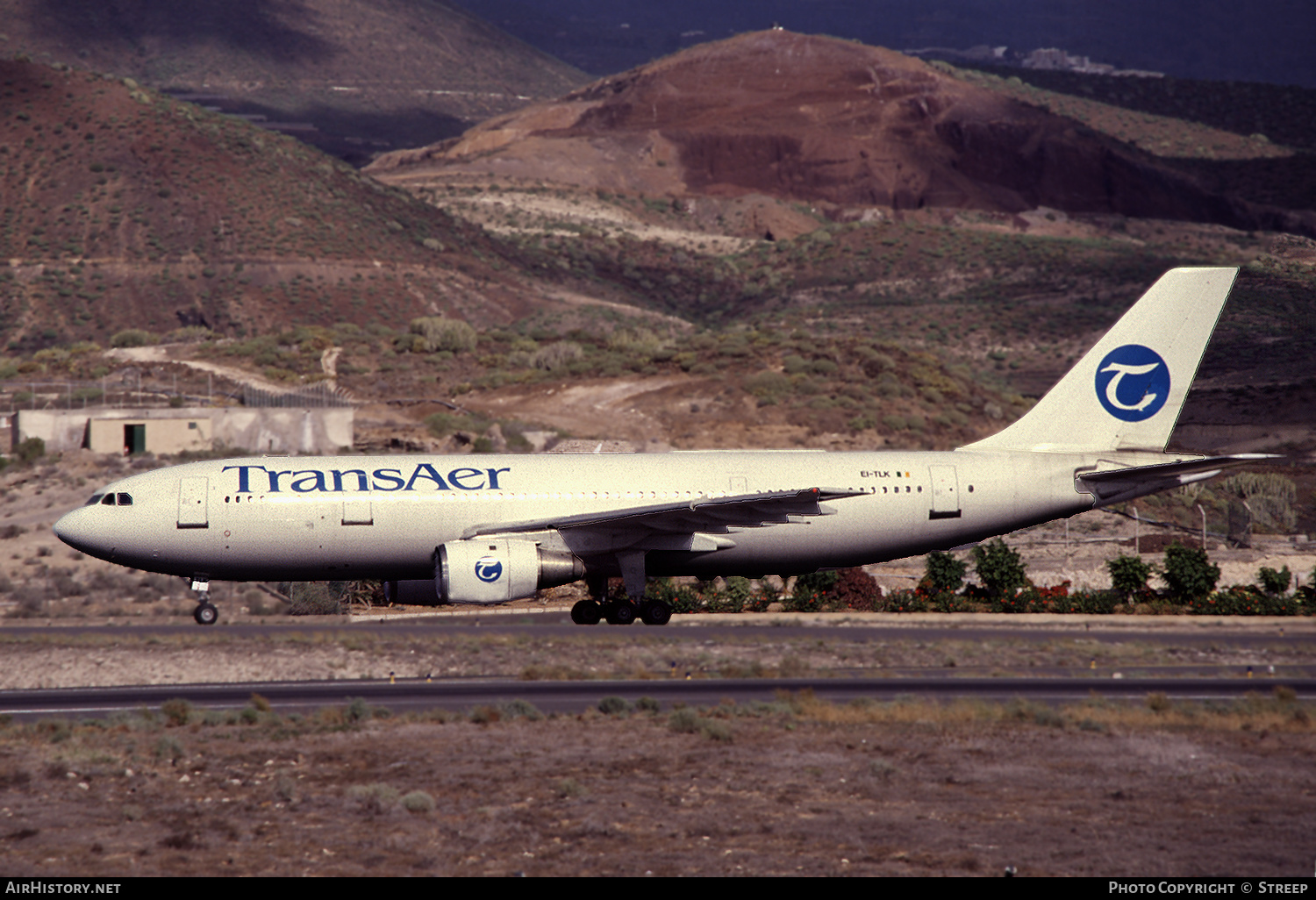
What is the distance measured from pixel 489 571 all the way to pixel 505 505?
10.9ft

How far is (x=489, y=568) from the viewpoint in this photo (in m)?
36.7

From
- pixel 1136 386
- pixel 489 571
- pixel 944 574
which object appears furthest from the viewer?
pixel 944 574

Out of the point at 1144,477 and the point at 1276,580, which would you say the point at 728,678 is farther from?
the point at 1276,580

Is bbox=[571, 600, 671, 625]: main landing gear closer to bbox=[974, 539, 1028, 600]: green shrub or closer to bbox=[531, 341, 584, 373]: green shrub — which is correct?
bbox=[974, 539, 1028, 600]: green shrub

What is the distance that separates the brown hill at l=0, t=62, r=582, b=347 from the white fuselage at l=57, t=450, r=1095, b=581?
102 meters

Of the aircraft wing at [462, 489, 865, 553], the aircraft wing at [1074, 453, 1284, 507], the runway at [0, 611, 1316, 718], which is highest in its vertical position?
the aircraft wing at [1074, 453, 1284, 507]

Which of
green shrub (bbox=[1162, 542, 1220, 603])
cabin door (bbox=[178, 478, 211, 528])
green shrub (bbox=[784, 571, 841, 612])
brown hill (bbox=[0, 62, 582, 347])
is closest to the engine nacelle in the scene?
cabin door (bbox=[178, 478, 211, 528])

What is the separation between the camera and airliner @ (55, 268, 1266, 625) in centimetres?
3800

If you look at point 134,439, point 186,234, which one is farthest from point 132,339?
point 134,439

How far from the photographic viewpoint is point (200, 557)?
38.2m

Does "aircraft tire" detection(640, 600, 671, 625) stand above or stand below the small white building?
below

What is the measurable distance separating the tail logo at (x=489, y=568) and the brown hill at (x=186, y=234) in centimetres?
10711

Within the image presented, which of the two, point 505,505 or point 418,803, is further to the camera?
point 505,505

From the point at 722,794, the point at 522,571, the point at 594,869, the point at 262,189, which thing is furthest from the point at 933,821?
the point at 262,189
